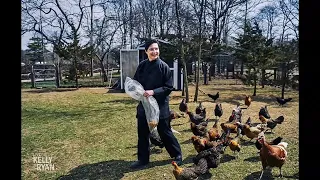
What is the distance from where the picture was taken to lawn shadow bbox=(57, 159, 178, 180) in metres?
1.74

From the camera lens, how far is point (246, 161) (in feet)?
6.36

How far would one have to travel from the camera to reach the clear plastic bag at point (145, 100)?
5.20 feet

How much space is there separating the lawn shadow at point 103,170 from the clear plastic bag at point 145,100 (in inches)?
15.7

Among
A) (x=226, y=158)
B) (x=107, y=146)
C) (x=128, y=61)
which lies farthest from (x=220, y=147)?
(x=128, y=61)

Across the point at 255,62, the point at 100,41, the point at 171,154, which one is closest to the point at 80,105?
the point at 171,154

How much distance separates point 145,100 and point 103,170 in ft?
2.01

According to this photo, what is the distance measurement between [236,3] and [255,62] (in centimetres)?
165

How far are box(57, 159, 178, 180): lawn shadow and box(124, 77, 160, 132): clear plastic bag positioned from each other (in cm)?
40

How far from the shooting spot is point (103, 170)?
6.01 ft

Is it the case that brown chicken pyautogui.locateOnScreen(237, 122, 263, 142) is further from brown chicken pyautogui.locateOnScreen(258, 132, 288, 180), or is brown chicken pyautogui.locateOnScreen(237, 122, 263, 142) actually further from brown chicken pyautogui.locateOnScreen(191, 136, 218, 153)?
brown chicken pyautogui.locateOnScreen(258, 132, 288, 180)

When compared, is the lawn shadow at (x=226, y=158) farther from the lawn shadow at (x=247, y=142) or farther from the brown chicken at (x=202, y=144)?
the lawn shadow at (x=247, y=142)
